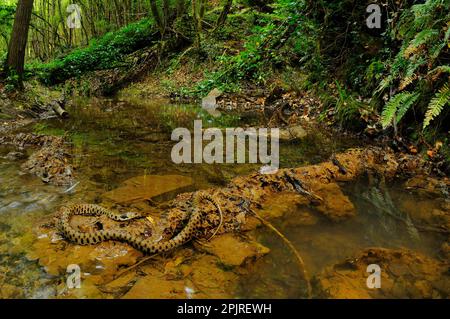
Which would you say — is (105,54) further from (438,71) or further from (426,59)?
(438,71)

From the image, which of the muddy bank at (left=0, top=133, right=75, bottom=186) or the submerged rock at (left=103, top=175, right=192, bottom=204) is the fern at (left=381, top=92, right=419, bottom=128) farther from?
the muddy bank at (left=0, top=133, right=75, bottom=186)

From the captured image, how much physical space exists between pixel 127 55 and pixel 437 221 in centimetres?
2070

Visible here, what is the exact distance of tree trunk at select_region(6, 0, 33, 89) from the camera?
11484 mm

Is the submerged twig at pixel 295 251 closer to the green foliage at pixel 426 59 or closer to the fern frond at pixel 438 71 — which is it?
the green foliage at pixel 426 59

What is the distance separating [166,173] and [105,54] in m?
18.4

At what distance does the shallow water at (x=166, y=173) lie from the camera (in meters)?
3.22

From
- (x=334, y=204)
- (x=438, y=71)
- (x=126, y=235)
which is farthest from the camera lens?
(x=438, y=71)

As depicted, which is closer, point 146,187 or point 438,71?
point 146,187

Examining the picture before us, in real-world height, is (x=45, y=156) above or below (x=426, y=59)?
below

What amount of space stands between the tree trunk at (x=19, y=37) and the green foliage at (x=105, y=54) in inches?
346

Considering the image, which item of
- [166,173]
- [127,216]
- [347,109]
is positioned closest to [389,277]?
[127,216]

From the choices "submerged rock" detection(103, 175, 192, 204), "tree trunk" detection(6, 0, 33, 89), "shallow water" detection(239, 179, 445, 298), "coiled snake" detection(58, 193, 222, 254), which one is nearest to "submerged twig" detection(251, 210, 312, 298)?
"shallow water" detection(239, 179, 445, 298)

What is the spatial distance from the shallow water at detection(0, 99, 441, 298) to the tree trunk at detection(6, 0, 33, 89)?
158 inches

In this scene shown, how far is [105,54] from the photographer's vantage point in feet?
71.3
